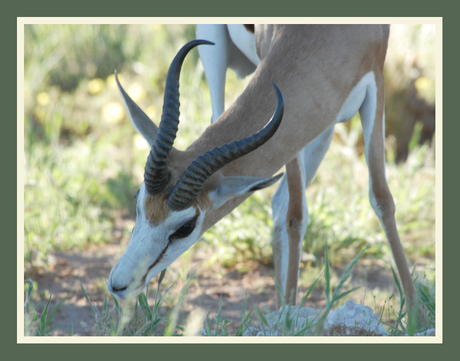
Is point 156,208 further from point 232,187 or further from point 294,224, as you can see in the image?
point 294,224

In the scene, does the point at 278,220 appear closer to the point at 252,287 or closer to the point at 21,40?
the point at 252,287

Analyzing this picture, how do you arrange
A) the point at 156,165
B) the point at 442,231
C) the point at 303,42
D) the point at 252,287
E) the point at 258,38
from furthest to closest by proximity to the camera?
the point at 252,287 < the point at 258,38 < the point at 303,42 < the point at 442,231 < the point at 156,165

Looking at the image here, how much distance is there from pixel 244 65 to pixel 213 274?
193cm

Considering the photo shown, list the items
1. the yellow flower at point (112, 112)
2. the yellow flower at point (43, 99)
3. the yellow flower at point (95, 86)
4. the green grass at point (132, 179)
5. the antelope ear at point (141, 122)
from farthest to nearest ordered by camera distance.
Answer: the yellow flower at point (95, 86)
the yellow flower at point (43, 99)
the yellow flower at point (112, 112)
the green grass at point (132, 179)
the antelope ear at point (141, 122)

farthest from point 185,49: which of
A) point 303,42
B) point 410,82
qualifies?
point 410,82

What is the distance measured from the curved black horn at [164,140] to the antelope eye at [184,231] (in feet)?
0.82

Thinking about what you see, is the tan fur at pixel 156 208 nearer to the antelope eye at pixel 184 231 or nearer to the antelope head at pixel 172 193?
the antelope head at pixel 172 193

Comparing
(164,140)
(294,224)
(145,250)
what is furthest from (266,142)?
(294,224)

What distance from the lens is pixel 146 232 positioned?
8.86 feet

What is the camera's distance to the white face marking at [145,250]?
8.67ft

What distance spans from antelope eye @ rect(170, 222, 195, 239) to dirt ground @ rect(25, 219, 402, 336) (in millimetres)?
1092

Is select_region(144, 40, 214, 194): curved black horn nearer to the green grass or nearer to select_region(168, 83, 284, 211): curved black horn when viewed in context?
select_region(168, 83, 284, 211): curved black horn

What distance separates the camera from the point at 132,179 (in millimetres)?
6020

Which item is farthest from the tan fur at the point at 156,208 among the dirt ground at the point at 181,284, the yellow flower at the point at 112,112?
the yellow flower at the point at 112,112
